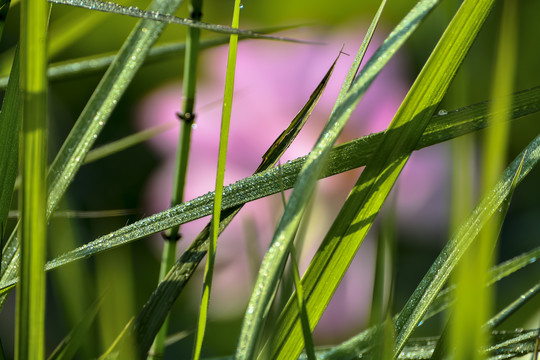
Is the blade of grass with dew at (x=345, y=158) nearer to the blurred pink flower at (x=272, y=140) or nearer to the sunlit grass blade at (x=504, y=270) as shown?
the sunlit grass blade at (x=504, y=270)

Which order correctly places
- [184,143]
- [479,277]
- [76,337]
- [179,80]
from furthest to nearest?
[179,80]
[184,143]
[76,337]
[479,277]

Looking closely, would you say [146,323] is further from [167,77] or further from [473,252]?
[167,77]

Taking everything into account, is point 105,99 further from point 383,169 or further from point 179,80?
point 179,80

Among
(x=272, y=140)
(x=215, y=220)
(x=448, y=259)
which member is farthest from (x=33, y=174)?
(x=272, y=140)

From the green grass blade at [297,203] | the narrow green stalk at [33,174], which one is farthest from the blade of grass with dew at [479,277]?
the narrow green stalk at [33,174]

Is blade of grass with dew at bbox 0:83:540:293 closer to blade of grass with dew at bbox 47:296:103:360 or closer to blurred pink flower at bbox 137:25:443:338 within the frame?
blade of grass with dew at bbox 47:296:103:360

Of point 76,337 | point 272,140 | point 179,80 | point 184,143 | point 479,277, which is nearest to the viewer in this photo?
point 479,277
